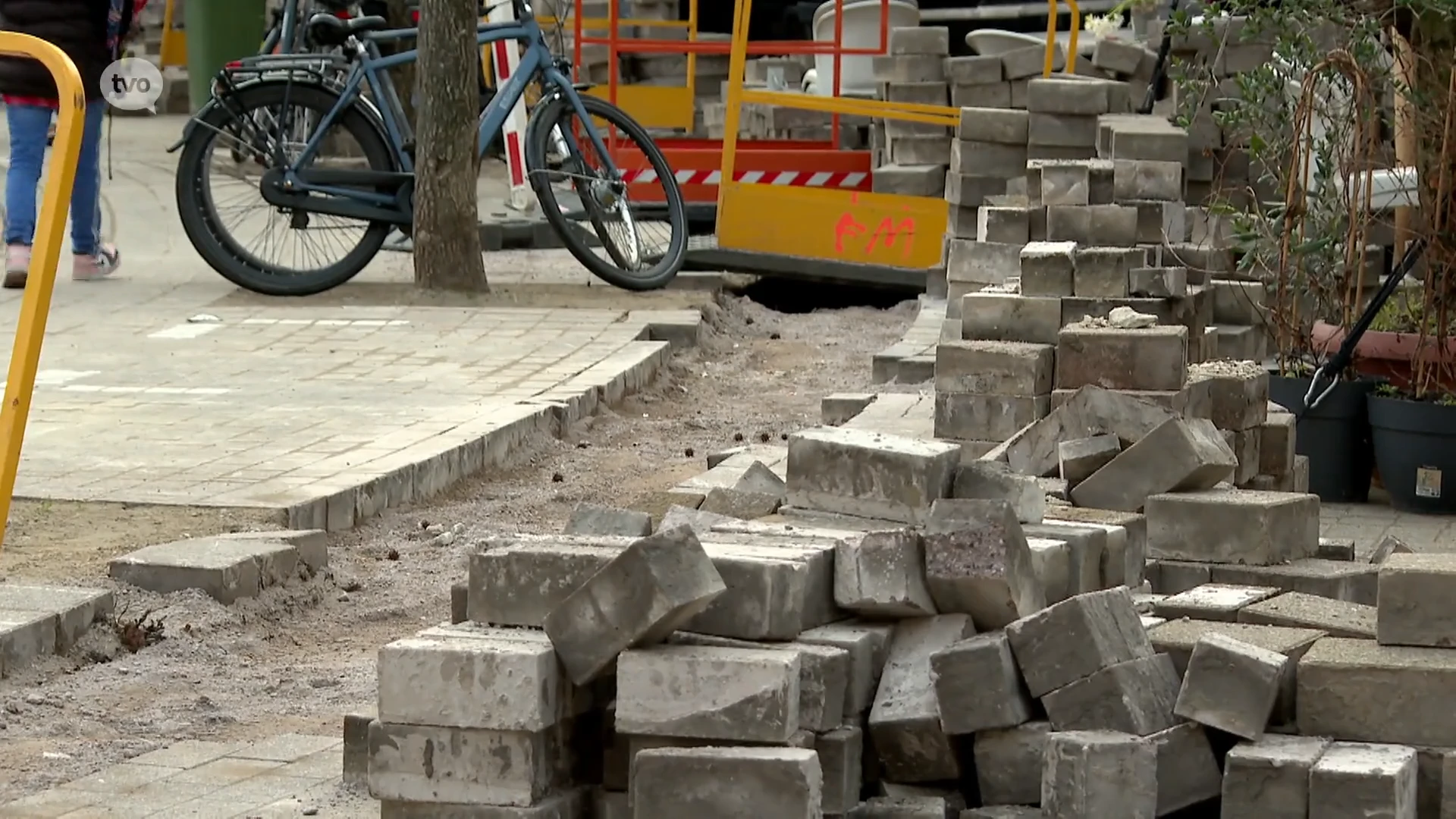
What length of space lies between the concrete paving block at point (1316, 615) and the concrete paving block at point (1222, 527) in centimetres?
60

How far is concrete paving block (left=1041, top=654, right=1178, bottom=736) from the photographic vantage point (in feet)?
11.3

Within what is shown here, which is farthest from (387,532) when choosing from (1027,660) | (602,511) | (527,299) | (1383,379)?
(527,299)

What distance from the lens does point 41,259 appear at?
4789mm

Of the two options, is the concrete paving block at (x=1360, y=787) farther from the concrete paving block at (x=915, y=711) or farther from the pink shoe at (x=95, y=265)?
the pink shoe at (x=95, y=265)

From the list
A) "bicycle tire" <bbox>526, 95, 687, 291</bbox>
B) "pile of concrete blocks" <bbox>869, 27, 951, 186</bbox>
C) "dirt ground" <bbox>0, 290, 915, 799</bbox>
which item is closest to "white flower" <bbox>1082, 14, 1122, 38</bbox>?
"pile of concrete blocks" <bbox>869, 27, 951, 186</bbox>

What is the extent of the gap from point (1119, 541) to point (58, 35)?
267 inches

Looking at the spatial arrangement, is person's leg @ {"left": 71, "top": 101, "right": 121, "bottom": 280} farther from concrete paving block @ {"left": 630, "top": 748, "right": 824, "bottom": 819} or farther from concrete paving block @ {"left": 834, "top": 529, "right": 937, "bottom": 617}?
concrete paving block @ {"left": 630, "top": 748, "right": 824, "bottom": 819}

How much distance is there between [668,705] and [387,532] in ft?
9.33

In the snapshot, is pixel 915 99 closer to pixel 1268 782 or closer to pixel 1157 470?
pixel 1157 470

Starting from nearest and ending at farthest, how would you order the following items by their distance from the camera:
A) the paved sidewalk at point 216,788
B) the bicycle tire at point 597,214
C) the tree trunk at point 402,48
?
the paved sidewalk at point 216,788 < the bicycle tire at point 597,214 < the tree trunk at point 402,48

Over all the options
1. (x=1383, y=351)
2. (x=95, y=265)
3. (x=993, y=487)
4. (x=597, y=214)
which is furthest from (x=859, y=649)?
(x=95, y=265)

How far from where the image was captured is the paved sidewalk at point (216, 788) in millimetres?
3668

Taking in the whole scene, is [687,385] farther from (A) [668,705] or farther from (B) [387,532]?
(A) [668,705]

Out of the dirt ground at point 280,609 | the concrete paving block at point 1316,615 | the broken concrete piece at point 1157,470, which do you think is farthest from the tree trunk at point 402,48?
the concrete paving block at point 1316,615
